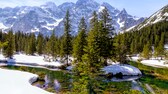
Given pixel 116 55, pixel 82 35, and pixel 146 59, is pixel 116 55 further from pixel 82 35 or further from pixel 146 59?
pixel 146 59

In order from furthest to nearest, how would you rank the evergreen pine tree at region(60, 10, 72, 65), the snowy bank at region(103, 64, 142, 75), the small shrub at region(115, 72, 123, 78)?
the evergreen pine tree at region(60, 10, 72, 65)
the snowy bank at region(103, 64, 142, 75)
the small shrub at region(115, 72, 123, 78)

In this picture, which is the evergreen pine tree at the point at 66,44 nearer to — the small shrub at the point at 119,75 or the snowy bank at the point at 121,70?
the snowy bank at the point at 121,70

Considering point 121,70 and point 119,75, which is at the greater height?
point 121,70

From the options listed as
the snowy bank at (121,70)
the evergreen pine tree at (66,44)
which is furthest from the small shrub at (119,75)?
the evergreen pine tree at (66,44)

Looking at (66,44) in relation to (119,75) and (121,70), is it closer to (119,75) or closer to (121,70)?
(121,70)

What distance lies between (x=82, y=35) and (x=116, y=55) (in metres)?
15.9

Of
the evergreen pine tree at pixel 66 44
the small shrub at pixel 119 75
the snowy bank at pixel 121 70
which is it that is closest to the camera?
the small shrub at pixel 119 75

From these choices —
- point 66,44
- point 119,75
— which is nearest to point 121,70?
point 119,75

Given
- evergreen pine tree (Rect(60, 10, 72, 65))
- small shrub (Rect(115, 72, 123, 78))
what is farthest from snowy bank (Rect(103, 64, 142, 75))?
evergreen pine tree (Rect(60, 10, 72, 65))

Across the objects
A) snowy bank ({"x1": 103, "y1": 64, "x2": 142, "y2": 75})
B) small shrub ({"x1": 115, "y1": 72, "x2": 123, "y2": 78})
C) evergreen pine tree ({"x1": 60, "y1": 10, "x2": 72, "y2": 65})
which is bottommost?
small shrub ({"x1": 115, "y1": 72, "x2": 123, "y2": 78})

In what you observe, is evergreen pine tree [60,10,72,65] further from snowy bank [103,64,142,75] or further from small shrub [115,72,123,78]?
small shrub [115,72,123,78]

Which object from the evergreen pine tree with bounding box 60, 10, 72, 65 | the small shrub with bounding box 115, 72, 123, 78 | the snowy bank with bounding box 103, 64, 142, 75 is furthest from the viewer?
the evergreen pine tree with bounding box 60, 10, 72, 65

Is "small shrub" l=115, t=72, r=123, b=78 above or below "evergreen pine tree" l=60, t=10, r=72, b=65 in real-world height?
below

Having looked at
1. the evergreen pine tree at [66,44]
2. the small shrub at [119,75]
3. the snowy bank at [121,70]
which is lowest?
the small shrub at [119,75]
